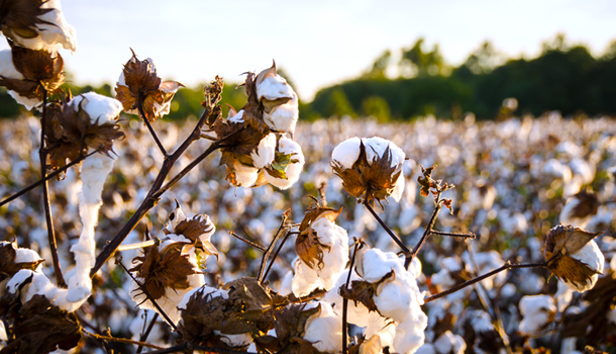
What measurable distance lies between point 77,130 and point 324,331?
0.45m

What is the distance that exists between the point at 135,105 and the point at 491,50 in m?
46.7

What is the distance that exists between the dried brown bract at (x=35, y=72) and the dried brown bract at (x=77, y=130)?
0.19 feet

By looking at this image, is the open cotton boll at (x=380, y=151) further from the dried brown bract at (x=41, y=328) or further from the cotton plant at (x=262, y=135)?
the dried brown bract at (x=41, y=328)

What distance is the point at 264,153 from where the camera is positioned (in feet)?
2.10

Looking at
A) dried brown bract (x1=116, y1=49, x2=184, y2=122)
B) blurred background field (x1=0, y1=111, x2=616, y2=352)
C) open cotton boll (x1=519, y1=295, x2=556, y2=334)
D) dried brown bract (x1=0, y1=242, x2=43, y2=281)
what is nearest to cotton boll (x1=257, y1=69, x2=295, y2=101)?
dried brown bract (x1=116, y1=49, x2=184, y2=122)

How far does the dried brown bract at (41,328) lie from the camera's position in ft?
1.84

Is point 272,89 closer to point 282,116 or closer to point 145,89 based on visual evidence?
point 282,116

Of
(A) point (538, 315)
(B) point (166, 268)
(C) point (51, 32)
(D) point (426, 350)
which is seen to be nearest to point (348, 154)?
(B) point (166, 268)

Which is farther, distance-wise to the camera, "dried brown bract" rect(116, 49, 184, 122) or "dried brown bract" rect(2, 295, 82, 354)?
"dried brown bract" rect(116, 49, 184, 122)

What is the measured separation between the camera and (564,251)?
0.70 metres

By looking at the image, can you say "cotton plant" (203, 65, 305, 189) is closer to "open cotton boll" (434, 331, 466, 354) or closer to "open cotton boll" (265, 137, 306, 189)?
"open cotton boll" (265, 137, 306, 189)

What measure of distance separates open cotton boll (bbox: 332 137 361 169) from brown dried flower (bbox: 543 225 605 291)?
1.23 feet

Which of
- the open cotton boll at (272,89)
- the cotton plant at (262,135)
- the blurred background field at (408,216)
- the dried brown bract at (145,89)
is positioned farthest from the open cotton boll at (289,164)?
the blurred background field at (408,216)

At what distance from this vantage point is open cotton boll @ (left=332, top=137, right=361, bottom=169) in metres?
0.68
